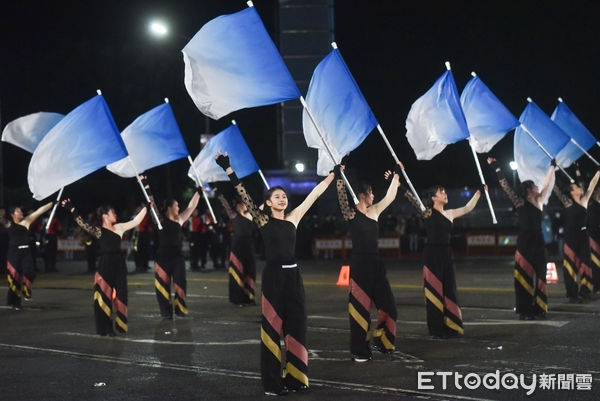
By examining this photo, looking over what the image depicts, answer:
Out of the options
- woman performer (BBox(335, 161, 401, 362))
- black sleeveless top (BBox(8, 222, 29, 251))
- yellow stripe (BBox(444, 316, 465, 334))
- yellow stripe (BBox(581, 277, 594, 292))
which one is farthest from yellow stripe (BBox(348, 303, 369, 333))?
black sleeveless top (BBox(8, 222, 29, 251))

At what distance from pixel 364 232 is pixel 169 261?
506 centimetres

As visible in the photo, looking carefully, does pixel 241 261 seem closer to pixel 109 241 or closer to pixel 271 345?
pixel 109 241

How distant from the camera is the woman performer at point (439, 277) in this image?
10.6 meters

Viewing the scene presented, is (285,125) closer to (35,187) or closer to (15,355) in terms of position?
(35,187)

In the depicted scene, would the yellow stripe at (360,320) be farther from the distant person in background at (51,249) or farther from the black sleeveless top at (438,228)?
the distant person in background at (51,249)

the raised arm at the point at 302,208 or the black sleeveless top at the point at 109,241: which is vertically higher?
the raised arm at the point at 302,208

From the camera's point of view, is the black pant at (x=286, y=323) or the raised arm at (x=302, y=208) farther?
the raised arm at (x=302, y=208)

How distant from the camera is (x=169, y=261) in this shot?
530 inches

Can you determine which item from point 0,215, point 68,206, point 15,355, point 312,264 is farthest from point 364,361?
point 312,264

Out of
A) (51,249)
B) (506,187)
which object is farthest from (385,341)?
(51,249)

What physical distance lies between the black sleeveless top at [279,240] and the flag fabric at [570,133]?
33.1 ft

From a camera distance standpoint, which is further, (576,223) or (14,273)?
(14,273)

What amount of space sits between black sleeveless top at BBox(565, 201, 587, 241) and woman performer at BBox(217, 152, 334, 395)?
8254 millimetres

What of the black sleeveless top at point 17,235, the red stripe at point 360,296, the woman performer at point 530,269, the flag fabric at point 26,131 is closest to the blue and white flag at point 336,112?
the red stripe at point 360,296
